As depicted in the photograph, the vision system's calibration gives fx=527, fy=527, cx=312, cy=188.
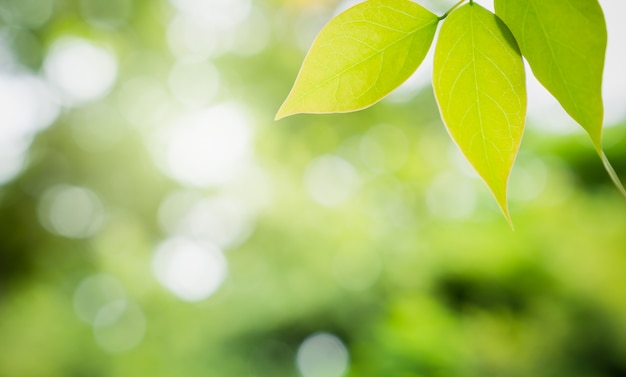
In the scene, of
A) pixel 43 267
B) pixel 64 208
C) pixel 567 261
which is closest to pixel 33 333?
pixel 43 267

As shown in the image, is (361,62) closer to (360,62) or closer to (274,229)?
(360,62)

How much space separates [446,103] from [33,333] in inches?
81.3

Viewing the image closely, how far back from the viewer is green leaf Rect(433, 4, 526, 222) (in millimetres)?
159

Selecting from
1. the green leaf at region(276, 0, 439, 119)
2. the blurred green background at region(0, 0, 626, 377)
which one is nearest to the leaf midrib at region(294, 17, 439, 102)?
the green leaf at region(276, 0, 439, 119)

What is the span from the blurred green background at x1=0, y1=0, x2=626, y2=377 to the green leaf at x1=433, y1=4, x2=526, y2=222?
912 millimetres

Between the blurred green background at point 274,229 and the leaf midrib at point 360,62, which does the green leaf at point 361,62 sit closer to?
the leaf midrib at point 360,62

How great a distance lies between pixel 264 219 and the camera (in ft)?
7.06

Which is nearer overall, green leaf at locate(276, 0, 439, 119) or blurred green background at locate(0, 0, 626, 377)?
green leaf at locate(276, 0, 439, 119)

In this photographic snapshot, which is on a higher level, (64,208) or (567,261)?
(567,261)

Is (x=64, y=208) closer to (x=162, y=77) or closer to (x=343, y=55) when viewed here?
(x=162, y=77)

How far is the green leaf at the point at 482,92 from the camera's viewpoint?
0.52ft

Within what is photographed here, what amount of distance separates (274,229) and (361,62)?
196 centimetres

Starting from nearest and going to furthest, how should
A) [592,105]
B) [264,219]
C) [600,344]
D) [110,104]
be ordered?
1. [592,105]
2. [600,344]
3. [264,219]
4. [110,104]

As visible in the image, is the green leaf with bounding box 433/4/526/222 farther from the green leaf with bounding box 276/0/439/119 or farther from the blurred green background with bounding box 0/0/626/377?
the blurred green background with bounding box 0/0/626/377
